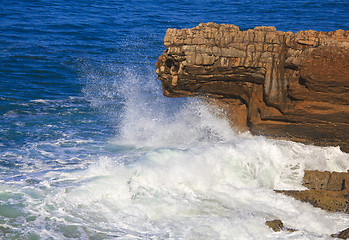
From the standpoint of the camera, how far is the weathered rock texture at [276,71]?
5250 mm

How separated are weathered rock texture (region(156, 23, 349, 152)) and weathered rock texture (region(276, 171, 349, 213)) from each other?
0.58m

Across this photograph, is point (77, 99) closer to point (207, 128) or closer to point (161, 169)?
point (207, 128)

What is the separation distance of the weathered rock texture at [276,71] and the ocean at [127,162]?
0.52 metres

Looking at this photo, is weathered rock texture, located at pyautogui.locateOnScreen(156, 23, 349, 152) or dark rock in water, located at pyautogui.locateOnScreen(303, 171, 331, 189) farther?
dark rock in water, located at pyautogui.locateOnScreen(303, 171, 331, 189)

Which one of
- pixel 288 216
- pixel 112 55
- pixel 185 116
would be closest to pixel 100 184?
pixel 288 216

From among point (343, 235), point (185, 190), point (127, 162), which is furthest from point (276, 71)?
point (127, 162)

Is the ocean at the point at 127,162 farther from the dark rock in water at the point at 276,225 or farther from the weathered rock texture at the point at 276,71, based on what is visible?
the weathered rock texture at the point at 276,71

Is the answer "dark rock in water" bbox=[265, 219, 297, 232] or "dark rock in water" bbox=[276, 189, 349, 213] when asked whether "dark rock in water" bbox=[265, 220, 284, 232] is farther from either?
"dark rock in water" bbox=[276, 189, 349, 213]

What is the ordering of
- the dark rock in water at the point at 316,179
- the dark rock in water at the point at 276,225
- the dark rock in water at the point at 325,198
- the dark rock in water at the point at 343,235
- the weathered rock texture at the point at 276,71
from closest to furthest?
the dark rock in water at the point at 343,235 < the dark rock in water at the point at 276,225 < the dark rock in water at the point at 325,198 < the weathered rock texture at the point at 276,71 < the dark rock in water at the point at 316,179

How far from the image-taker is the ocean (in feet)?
14.9

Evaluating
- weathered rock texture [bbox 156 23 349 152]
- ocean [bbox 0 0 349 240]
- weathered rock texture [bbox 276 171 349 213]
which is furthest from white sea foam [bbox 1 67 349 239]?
weathered rock texture [bbox 156 23 349 152]

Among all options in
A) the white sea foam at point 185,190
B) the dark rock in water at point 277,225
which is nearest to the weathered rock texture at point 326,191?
the white sea foam at point 185,190

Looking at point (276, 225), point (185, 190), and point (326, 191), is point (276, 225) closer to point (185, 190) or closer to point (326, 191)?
point (326, 191)

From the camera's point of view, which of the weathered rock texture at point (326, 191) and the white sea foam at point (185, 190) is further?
the weathered rock texture at point (326, 191)
